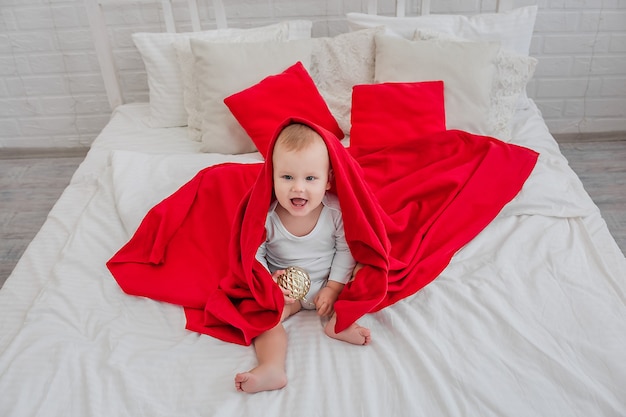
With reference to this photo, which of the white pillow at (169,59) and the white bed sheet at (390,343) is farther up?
the white pillow at (169,59)

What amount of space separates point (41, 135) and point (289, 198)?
2.06 metres

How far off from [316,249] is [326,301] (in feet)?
0.43

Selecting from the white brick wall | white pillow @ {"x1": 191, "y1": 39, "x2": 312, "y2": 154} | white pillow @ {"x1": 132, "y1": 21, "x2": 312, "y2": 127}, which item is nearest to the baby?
white pillow @ {"x1": 191, "y1": 39, "x2": 312, "y2": 154}

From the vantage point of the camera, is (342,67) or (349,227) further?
(342,67)

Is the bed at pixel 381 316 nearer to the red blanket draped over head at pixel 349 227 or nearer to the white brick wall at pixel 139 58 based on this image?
the red blanket draped over head at pixel 349 227

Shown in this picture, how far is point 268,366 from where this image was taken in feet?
3.47

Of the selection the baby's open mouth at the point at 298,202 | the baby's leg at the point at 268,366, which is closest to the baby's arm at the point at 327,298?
the baby's leg at the point at 268,366

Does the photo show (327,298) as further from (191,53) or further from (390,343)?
(191,53)

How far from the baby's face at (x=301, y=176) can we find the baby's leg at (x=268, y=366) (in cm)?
27

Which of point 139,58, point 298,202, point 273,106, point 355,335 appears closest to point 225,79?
point 273,106

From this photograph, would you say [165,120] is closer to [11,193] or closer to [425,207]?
[11,193]

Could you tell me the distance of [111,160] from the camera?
5.71 ft

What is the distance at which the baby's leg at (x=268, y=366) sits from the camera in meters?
1.03

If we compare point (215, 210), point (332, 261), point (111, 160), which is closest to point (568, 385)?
point (332, 261)
